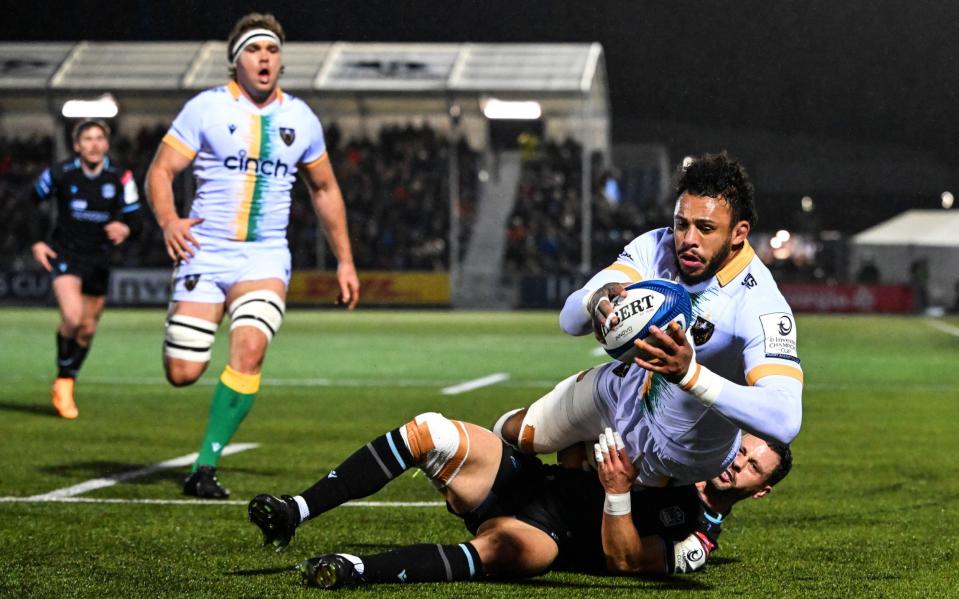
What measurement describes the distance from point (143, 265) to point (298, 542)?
106ft

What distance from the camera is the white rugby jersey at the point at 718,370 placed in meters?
4.62

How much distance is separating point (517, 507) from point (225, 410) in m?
2.70

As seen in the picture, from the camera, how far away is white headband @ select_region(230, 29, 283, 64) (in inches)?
297

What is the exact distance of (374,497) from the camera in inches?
301

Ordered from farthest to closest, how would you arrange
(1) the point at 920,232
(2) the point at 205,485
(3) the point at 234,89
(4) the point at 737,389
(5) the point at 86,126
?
(1) the point at 920,232 → (5) the point at 86,126 → (3) the point at 234,89 → (2) the point at 205,485 → (4) the point at 737,389

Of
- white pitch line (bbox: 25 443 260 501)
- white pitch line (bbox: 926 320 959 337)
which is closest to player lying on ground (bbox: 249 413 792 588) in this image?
white pitch line (bbox: 25 443 260 501)

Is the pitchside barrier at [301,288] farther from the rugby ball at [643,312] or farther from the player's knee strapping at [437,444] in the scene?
the rugby ball at [643,312]

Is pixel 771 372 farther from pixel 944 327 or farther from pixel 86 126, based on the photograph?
pixel 944 327

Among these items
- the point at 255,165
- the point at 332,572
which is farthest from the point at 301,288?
the point at 332,572

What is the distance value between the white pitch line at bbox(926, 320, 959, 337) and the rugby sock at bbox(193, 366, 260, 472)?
20755 millimetres

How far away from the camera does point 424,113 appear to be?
44.3 meters

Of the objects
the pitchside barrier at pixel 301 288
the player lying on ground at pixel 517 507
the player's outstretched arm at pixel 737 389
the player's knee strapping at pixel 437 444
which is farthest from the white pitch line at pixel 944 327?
the player's outstretched arm at pixel 737 389

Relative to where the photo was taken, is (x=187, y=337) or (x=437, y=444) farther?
(x=187, y=337)

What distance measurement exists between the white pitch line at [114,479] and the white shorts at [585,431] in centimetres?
304
